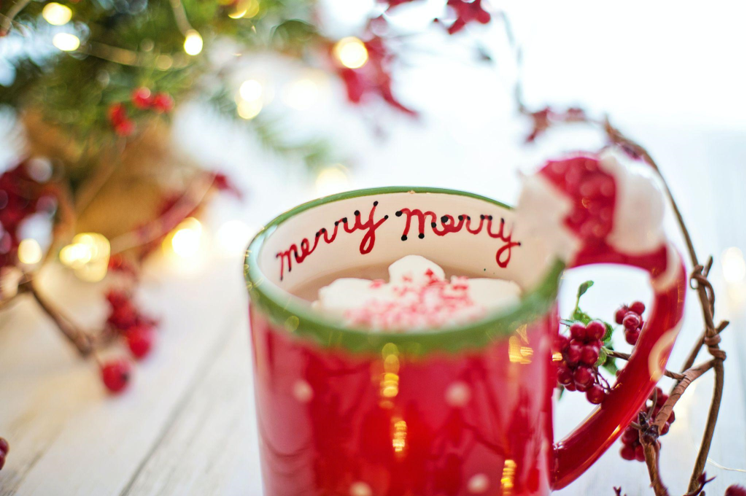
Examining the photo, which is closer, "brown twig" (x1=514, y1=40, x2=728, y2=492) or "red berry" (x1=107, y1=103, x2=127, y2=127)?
"brown twig" (x1=514, y1=40, x2=728, y2=492)

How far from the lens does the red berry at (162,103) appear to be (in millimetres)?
726

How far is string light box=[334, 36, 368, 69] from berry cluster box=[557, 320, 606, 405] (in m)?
0.52

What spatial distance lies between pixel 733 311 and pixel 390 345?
54cm

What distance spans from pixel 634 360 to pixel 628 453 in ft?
0.42

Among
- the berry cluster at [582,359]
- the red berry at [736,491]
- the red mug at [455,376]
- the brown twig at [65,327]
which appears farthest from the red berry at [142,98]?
the red berry at [736,491]

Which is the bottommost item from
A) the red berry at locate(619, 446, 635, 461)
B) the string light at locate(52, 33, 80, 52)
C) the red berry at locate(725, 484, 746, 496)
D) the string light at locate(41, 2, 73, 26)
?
the red berry at locate(725, 484, 746, 496)

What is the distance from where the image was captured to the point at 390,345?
32 cm

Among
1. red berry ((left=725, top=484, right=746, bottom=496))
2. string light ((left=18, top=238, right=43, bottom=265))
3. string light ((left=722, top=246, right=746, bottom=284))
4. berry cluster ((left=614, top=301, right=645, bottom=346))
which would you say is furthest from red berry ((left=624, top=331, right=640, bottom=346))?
string light ((left=18, top=238, right=43, bottom=265))

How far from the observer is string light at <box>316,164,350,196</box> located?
996 millimetres

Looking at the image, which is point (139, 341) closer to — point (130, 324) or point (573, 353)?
point (130, 324)

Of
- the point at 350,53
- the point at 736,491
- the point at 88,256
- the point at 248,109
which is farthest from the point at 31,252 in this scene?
the point at 736,491

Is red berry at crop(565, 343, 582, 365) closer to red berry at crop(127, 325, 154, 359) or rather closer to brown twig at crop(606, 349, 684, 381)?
brown twig at crop(606, 349, 684, 381)

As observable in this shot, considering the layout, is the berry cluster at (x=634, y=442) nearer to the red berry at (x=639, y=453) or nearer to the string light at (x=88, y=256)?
the red berry at (x=639, y=453)

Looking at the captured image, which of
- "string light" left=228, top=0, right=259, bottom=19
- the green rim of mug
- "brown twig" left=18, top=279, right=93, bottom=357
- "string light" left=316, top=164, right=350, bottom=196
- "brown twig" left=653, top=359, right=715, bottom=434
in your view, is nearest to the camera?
the green rim of mug
